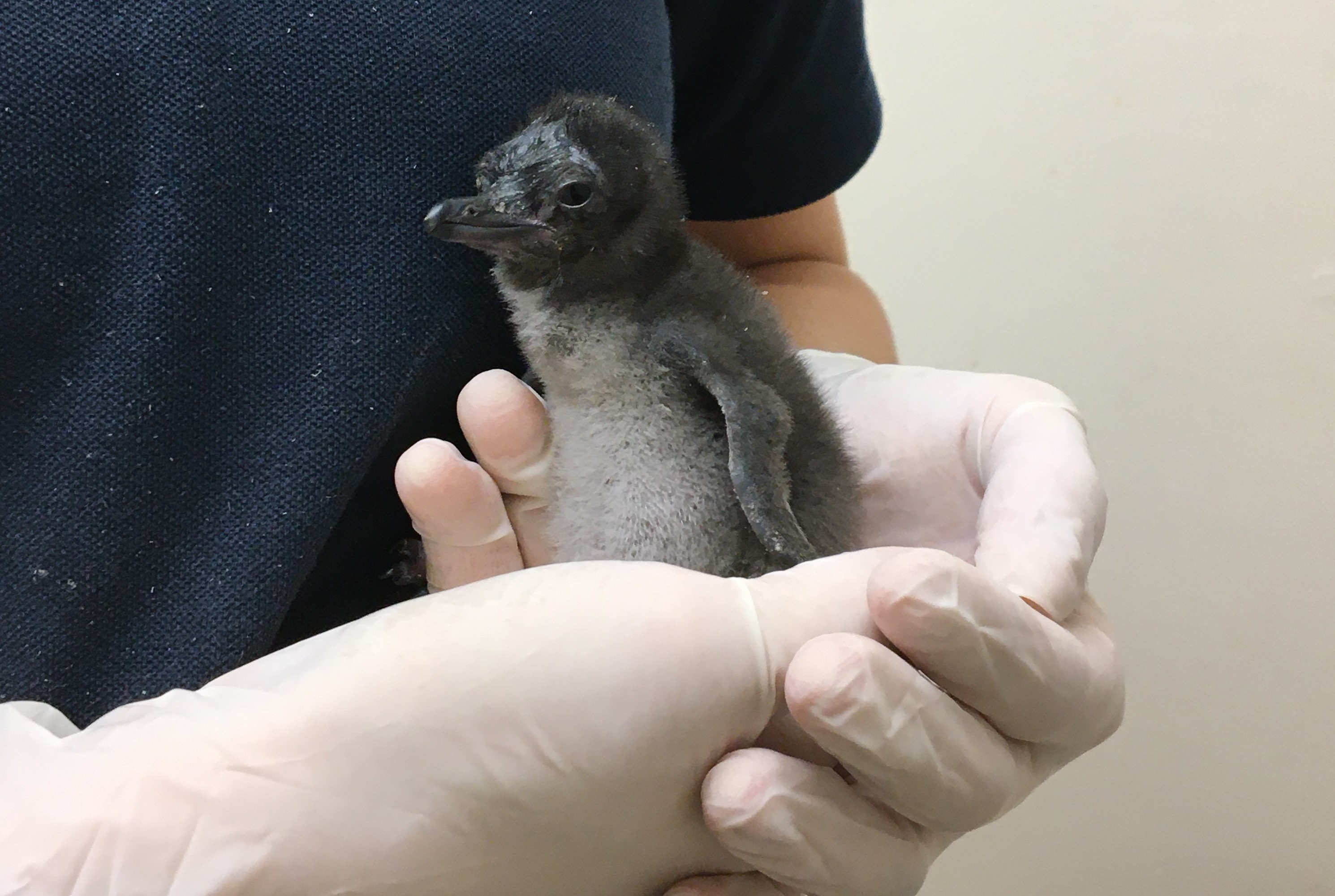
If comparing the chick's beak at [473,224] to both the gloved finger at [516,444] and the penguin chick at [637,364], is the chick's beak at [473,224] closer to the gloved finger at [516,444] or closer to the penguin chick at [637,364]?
the penguin chick at [637,364]

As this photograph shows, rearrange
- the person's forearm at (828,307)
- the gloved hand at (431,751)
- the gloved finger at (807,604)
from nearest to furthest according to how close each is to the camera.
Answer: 1. the gloved hand at (431,751)
2. the gloved finger at (807,604)
3. the person's forearm at (828,307)

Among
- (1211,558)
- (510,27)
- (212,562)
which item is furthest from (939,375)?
(1211,558)

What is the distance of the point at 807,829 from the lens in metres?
0.63

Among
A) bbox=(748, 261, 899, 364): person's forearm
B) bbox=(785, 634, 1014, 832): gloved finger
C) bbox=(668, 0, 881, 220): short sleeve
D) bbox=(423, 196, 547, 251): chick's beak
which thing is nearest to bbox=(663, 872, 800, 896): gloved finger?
bbox=(785, 634, 1014, 832): gloved finger

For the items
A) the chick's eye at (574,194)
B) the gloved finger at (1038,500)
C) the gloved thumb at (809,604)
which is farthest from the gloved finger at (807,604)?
the chick's eye at (574,194)

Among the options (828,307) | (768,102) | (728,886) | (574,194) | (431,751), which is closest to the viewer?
(431,751)

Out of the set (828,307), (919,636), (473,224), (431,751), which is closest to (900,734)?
(919,636)

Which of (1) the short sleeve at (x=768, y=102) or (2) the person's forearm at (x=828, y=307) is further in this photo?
(2) the person's forearm at (x=828, y=307)

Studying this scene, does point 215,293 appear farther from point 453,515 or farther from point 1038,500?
point 1038,500

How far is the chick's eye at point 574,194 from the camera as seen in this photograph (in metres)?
0.78

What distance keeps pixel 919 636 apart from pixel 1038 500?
0.24 meters

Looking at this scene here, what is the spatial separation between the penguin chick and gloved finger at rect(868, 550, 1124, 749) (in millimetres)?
127

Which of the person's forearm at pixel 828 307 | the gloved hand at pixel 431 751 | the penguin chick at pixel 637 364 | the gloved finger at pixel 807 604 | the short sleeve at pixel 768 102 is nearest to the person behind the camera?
the gloved hand at pixel 431 751

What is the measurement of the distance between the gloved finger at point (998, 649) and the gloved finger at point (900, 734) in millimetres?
20
